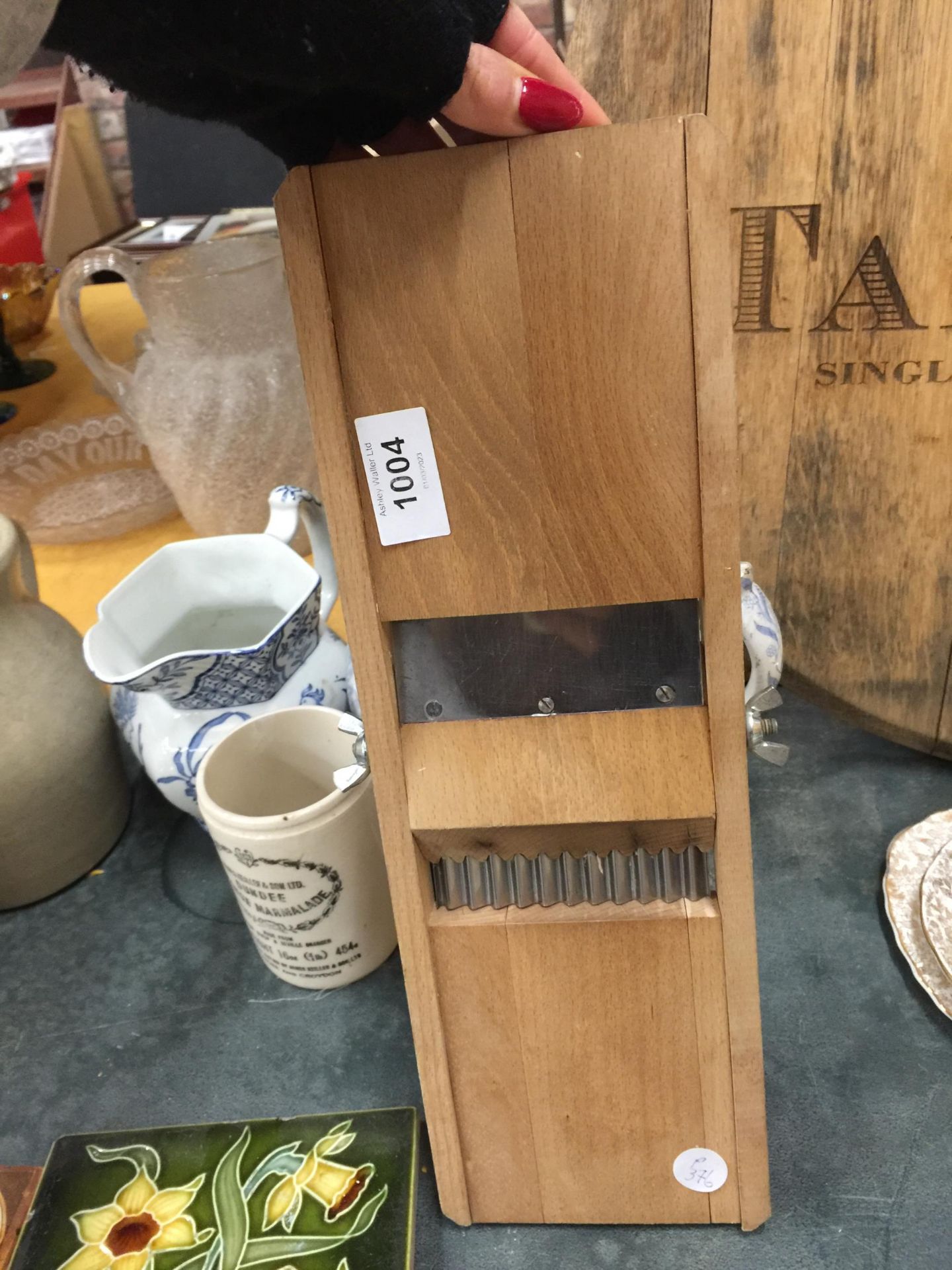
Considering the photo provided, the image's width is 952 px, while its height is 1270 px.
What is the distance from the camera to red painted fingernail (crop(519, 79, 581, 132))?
414 millimetres

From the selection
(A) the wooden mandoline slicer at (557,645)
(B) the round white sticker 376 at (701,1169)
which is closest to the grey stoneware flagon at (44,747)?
(A) the wooden mandoline slicer at (557,645)

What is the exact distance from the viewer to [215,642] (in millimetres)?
988

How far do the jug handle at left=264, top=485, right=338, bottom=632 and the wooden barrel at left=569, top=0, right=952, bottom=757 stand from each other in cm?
Result: 39

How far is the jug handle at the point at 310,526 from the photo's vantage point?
0.94 metres

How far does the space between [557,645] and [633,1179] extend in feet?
1.25

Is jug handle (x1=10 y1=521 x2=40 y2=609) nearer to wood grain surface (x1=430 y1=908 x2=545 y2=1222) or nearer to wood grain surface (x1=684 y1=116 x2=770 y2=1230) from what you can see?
wood grain surface (x1=430 y1=908 x2=545 y2=1222)

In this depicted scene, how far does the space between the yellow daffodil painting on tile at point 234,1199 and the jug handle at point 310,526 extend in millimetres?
444

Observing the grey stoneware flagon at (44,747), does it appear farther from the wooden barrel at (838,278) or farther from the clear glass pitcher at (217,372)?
the wooden barrel at (838,278)

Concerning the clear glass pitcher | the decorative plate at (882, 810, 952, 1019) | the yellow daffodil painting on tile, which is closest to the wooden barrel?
the decorative plate at (882, 810, 952, 1019)

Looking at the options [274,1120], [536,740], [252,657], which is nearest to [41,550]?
[252,657]

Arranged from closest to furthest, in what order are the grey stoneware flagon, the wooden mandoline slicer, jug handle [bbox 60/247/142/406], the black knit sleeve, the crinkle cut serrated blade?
the black knit sleeve
the wooden mandoline slicer
the crinkle cut serrated blade
the grey stoneware flagon
jug handle [bbox 60/247/142/406]

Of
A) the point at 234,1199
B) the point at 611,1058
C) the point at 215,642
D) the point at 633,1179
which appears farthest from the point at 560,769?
the point at 215,642

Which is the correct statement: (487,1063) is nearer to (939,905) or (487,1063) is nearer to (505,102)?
(939,905)

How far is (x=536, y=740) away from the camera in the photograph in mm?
539
